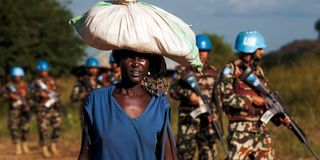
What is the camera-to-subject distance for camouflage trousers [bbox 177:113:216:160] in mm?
9812

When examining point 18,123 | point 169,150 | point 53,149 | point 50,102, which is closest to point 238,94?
point 169,150

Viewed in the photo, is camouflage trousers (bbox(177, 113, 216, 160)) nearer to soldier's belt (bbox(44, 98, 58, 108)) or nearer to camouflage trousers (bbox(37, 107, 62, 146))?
soldier's belt (bbox(44, 98, 58, 108))

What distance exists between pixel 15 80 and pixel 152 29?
13.1 meters

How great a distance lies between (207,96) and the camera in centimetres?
998

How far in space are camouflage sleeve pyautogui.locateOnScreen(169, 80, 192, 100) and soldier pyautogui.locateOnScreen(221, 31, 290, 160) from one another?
1740 mm

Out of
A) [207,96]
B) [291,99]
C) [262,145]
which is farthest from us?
[291,99]

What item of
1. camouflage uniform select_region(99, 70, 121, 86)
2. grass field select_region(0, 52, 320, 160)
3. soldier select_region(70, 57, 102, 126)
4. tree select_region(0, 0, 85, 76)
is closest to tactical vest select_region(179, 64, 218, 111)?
camouflage uniform select_region(99, 70, 121, 86)

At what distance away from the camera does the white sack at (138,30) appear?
4082mm

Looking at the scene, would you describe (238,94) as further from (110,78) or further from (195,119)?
(110,78)

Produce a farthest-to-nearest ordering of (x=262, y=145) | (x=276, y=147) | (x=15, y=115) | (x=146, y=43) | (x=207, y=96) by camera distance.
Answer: (x=15, y=115)
(x=276, y=147)
(x=207, y=96)
(x=262, y=145)
(x=146, y=43)

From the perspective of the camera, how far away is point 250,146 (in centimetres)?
790

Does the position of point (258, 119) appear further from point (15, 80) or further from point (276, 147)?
point (15, 80)

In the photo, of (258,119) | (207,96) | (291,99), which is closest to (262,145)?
(258,119)

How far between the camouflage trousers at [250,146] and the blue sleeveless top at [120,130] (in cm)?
372
